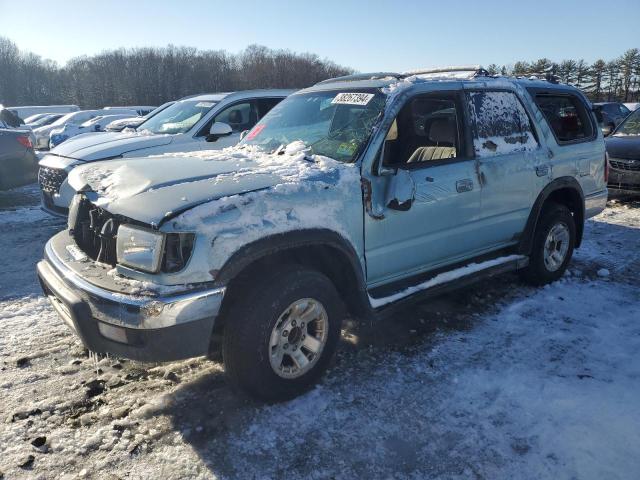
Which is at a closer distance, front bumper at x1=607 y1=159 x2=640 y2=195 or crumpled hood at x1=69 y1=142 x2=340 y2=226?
crumpled hood at x1=69 y1=142 x2=340 y2=226

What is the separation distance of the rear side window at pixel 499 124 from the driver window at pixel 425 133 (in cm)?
19

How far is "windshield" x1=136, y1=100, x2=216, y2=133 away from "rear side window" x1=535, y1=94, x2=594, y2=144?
4.62 metres

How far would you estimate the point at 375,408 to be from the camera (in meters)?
2.99

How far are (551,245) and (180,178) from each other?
3.71 metres

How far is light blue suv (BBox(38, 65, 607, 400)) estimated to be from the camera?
2553mm

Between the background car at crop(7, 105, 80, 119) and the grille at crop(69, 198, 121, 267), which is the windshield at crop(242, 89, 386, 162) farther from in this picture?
the background car at crop(7, 105, 80, 119)

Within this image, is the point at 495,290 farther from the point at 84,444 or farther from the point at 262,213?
the point at 84,444

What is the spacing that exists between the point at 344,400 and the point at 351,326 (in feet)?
3.56

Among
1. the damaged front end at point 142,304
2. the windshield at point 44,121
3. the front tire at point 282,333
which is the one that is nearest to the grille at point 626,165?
the front tire at point 282,333

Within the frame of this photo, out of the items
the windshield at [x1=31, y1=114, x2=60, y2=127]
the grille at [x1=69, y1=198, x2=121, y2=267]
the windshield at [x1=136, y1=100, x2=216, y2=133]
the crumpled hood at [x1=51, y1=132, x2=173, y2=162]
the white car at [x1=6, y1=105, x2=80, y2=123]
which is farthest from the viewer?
the white car at [x1=6, y1=105, x2=80, y2=123]

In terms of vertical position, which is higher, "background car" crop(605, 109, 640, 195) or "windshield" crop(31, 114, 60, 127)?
"windshield" crop(31, 114, 60, 127)

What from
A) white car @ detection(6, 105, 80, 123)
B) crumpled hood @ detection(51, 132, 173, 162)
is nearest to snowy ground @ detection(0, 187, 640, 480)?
crumpled hood @ detection(51, 132, 173, 162)

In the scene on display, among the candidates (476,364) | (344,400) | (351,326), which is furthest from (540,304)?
(344,400)

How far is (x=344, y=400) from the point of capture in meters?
3.06
